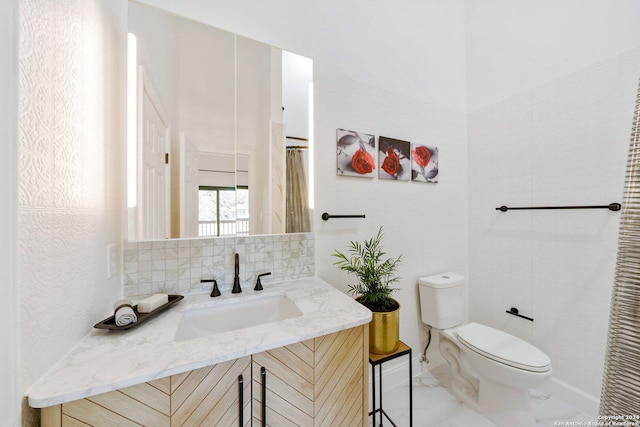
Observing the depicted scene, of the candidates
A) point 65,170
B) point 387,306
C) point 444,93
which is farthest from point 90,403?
point 444,93

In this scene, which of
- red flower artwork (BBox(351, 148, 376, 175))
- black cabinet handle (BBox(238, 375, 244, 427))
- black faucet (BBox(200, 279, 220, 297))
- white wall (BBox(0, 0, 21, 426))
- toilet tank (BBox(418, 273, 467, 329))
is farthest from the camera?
toilet tank (BBox(418, 273, 467, 329))

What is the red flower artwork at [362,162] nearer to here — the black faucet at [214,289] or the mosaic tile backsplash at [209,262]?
the mosaic tile backsplash at [209,262]

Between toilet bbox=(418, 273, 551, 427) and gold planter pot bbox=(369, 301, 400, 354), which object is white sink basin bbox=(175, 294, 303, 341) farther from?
toilet bbox=(418, 273, 551, 427)

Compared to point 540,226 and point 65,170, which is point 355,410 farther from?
point 540,226

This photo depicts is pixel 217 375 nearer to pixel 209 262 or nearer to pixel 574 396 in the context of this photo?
pixel 209 262

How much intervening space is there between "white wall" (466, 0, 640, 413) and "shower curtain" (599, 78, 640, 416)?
Answer: 46.2 inches

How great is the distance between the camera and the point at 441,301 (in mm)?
A: 1594

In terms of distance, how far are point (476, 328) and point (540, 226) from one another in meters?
0.82

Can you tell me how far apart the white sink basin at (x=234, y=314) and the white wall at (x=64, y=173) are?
11.7 inches

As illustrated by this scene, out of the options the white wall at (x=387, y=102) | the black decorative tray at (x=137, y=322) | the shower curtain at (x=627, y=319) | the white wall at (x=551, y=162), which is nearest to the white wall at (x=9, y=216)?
the black decorative tray at (x=137, y=322)

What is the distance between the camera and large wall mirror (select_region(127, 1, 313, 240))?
100 cm

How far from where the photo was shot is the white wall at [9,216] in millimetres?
437

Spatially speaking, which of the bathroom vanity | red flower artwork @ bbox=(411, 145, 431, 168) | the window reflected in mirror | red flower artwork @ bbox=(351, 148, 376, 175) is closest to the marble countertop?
the bathroom vanity

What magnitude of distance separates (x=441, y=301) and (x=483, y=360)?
38 centimetres
